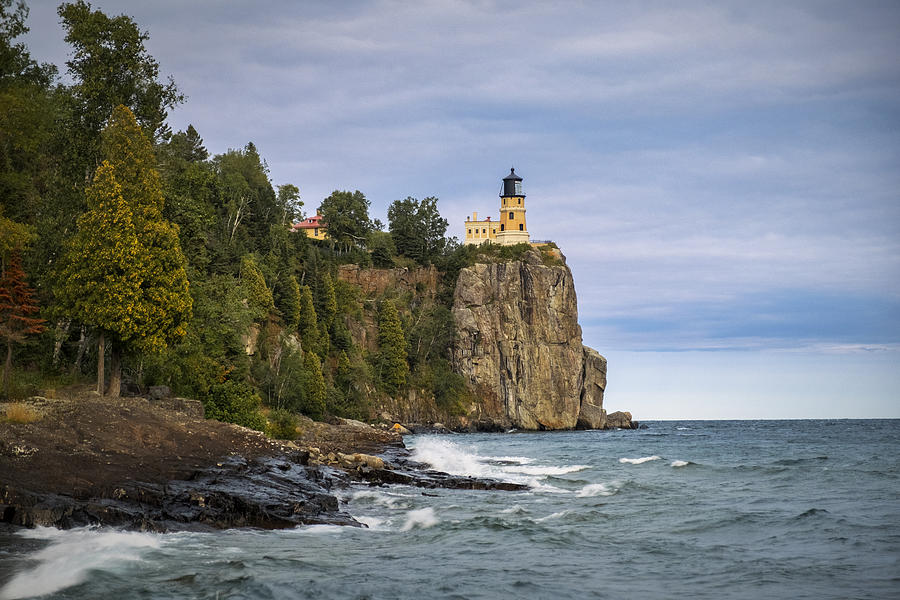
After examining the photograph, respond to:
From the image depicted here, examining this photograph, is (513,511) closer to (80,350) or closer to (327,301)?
(80,350)

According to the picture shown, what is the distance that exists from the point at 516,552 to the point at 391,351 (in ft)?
284

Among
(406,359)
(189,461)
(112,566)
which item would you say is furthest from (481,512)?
(406,359)

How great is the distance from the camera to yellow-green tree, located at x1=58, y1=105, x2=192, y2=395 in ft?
112

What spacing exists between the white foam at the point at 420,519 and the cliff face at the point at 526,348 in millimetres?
94405

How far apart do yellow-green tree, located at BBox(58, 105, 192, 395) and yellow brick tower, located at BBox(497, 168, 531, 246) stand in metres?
105

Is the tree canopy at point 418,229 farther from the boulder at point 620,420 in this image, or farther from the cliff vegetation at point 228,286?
the boulder at point 620,420

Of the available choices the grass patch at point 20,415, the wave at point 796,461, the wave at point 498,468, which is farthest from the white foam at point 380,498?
the wave at point 796,461

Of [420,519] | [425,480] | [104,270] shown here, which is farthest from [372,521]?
[104,270]

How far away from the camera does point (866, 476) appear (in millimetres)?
33031

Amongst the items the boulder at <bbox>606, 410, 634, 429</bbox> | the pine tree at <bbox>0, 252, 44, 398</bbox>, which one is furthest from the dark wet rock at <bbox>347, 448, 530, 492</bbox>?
the boulder at <bbox>606, 410, 634, 429</bbox>

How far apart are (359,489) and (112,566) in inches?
584

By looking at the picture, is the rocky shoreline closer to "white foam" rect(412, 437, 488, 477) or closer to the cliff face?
"white foam" rect(412, 437, 488, 477)

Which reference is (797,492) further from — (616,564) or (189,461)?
(189,461)

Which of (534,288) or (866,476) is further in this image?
(534,288)
